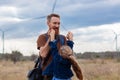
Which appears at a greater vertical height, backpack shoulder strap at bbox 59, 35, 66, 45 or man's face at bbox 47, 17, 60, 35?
man's face at bbox 47, 17, 60, 35

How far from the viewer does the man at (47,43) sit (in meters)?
7.49

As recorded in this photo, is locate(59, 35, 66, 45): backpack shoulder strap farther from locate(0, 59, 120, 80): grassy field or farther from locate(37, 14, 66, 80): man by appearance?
locate(0, 59, 120, 80): grassy field

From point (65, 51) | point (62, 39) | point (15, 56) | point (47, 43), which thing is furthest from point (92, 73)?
point (15, 56)

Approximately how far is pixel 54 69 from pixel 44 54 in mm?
255

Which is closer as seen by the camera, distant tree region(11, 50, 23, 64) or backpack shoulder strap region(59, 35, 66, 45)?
backpack shoulder strap region(59, 35, 66, 45)

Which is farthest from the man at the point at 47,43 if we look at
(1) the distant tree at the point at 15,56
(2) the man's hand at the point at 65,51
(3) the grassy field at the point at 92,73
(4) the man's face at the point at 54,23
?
(1) the distant tree at the point at 15,56

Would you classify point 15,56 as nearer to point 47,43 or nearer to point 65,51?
point 47,43

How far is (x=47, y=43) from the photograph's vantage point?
294 inches

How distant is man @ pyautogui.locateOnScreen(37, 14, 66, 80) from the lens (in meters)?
7.49

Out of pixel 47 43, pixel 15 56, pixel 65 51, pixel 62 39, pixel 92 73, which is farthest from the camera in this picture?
pixel 15 56

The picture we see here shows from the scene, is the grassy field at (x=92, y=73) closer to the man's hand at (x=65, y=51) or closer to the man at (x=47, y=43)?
the man at (x=47, y=43)

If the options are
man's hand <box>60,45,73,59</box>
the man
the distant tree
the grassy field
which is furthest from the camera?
the distant tree

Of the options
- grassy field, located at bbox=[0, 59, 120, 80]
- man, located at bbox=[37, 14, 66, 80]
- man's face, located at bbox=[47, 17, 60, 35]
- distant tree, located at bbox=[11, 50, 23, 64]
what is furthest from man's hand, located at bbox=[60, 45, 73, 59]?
distant tree, located at bbox=[11, 50, 23, 64]

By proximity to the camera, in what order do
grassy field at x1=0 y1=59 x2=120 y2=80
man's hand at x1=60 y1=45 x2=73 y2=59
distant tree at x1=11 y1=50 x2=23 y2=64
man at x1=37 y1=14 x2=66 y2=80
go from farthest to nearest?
distant tree at x1=11 y1=50 x2=23 y2=64
grassy field at x1=0 y1=59 x2=120 y2=80
man at x1=37 y1=14 x2=66 y2=80
man's hand at x1=60 y1=45 x2=73 y2=59
